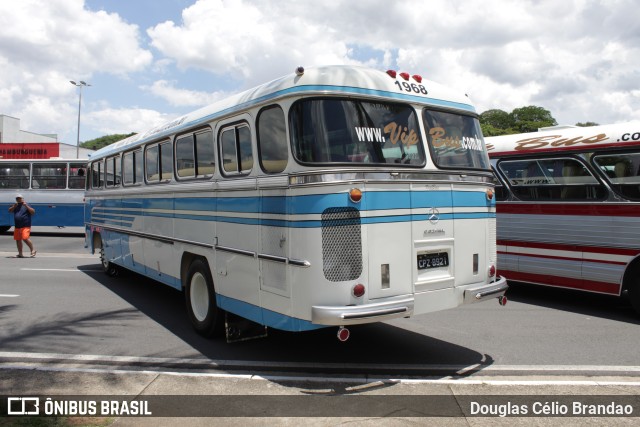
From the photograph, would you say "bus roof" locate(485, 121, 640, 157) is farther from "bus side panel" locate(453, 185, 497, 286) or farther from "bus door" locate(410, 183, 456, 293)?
"bus door" locate(410, 183, 456, 293)

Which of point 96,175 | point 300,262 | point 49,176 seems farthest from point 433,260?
point 49,176

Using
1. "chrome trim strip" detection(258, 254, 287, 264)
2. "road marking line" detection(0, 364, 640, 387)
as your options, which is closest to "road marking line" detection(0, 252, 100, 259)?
"road marking line" detection(0, 364, 640, 387)

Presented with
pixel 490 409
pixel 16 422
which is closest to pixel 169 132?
pixel 16 422

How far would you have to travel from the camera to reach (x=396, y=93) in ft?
17.8

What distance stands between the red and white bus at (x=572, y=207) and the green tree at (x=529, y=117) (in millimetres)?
60650

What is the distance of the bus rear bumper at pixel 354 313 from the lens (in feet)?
15.1

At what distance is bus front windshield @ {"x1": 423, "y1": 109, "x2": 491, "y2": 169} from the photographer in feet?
18.5

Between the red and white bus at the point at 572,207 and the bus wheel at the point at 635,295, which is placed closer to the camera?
the bus wheel at the point at 635,295

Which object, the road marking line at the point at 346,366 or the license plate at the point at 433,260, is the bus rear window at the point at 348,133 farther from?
the road marking line at the point at 346,366

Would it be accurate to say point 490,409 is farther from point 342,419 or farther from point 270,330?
point 270,330

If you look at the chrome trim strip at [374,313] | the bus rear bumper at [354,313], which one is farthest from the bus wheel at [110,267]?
the chrome trim strip at [374,313]

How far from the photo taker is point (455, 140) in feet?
19.3

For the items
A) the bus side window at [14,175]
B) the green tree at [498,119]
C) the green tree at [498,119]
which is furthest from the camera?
the green tree at [498,119]

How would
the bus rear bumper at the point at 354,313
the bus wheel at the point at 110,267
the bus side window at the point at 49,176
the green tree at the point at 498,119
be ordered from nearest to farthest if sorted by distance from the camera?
the bus rear bumper at the point at 354,313 → the bus wheel at the point at 110,267 → the bus side window at the point at 49,176 → the green tree at the point at 498,119
